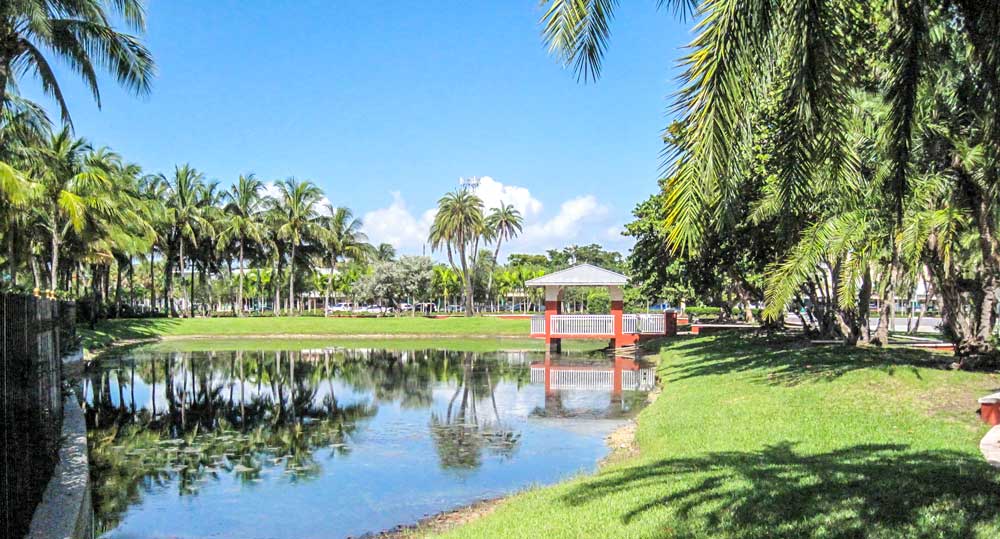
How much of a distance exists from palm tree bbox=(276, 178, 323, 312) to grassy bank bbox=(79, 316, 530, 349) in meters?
10.0

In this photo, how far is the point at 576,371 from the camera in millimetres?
26484

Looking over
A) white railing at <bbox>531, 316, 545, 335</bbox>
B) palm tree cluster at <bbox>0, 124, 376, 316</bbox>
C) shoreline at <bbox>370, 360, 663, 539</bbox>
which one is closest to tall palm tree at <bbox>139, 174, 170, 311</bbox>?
palm tree cluster at <bbox>0, 124, 376, 316</bbox>

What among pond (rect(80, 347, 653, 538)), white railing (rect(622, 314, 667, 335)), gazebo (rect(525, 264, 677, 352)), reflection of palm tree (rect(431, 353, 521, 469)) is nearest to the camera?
pond (rect(80, 347, 653, 538))

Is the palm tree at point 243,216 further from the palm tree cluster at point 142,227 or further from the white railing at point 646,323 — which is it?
the white railing at point 646,323

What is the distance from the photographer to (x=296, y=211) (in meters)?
62.6

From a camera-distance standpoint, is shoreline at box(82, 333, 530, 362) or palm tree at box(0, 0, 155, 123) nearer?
palm tree at box(0, 0, 155, 123)

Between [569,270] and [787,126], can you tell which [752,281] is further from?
[787,126]

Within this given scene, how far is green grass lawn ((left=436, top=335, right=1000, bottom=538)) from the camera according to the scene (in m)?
6.07

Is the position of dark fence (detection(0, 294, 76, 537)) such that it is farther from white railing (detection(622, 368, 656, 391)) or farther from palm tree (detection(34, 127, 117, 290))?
palm tree (detection(34, 127, 117, 290))

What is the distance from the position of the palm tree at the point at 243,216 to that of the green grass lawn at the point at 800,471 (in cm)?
5031

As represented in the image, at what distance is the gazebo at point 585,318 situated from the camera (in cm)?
3372

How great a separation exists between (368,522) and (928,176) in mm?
12619

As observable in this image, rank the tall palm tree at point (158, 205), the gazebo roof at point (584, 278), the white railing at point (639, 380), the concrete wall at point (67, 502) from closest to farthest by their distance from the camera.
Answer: the concrete wall at point (67, 502) < the white railing at point (639, 380) < the gazebo roof at point (584, 278) < the tall palm tree at point (158, 205)

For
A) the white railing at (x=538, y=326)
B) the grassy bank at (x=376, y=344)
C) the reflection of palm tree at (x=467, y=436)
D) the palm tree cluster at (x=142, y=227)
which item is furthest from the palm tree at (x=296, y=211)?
the reflection of palm tree at (x=467, y=436)
